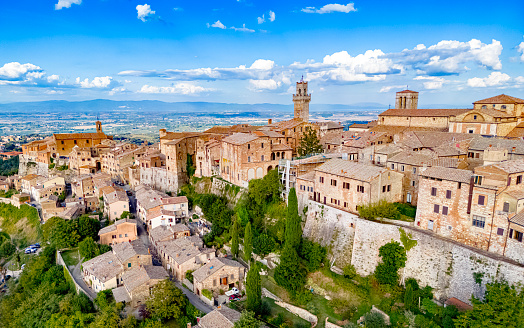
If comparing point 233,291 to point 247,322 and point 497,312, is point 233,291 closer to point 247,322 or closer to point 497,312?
point 247,322

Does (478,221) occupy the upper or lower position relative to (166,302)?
upper

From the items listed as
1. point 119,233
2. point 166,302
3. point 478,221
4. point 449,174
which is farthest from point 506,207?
point 119,233

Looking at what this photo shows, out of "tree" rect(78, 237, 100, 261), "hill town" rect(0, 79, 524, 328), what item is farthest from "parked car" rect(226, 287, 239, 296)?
"tree" rect(78, 237, 100, 261)

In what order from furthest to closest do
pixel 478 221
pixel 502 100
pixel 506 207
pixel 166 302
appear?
pixel 502 100 < pixel 166 302 < pixel 478 221 < pixel 506 207

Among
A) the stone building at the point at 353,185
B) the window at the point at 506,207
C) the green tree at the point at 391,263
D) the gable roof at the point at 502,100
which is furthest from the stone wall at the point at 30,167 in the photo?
the gable roof at the point at 502,100

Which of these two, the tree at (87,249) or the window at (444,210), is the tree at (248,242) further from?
the tree at (87,249)

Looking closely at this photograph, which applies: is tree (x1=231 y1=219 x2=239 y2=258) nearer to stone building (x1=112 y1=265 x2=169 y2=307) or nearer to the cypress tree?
the cypress tree
